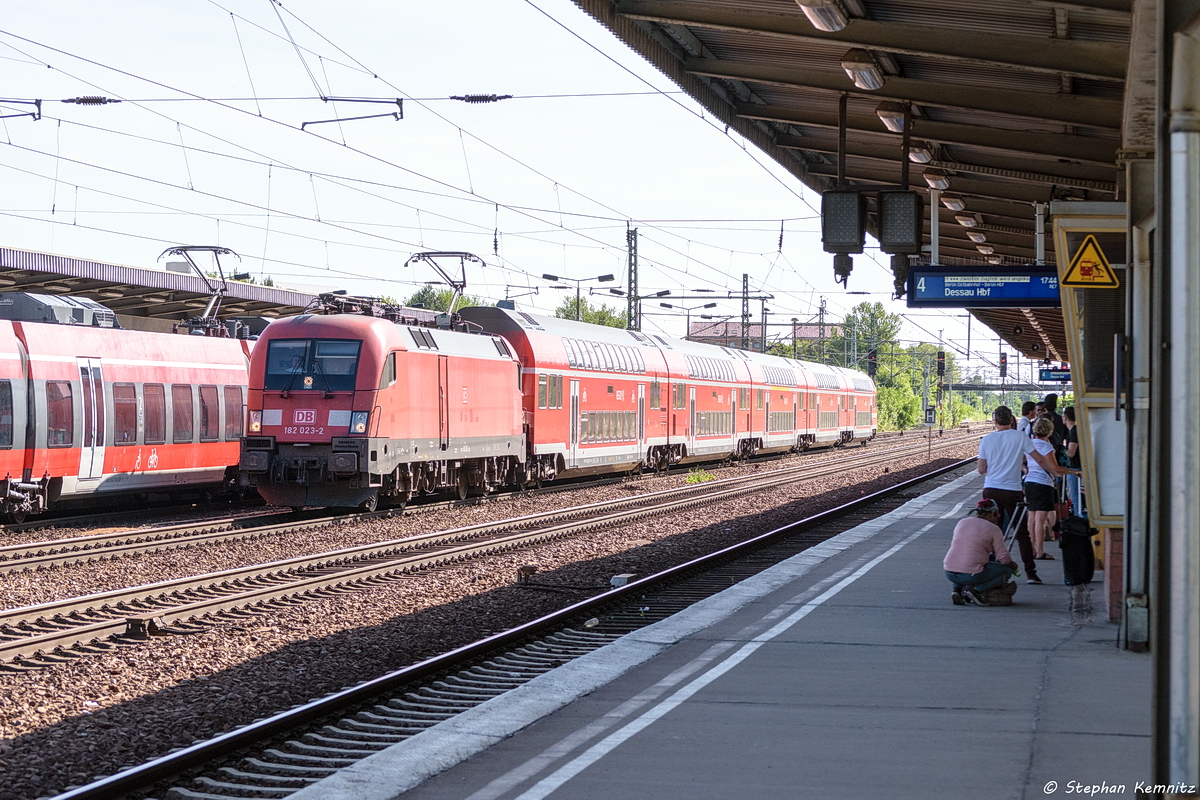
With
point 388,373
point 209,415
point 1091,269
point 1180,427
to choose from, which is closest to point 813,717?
point 1180,427

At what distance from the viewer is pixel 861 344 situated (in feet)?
385

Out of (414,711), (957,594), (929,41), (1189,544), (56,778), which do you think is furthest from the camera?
(957,594)

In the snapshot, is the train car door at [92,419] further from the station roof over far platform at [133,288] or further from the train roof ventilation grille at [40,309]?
the station roof over far platform at [133,288]

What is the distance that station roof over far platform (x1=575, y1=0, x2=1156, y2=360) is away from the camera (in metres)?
9.14

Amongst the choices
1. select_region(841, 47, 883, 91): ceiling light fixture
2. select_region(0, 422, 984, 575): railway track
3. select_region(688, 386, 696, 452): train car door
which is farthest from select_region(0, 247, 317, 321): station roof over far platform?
select_region(841, 47, 883, 91): ceiling light fixture

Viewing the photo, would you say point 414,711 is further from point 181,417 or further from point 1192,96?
point 181,417

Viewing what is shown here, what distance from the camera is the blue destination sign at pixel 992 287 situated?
514 inches

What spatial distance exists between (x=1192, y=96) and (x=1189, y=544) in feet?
4.39

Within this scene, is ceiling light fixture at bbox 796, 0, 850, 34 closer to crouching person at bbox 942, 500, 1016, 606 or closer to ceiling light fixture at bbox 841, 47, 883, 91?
ceiling light fixture at bbox 841, 47, 883, 91

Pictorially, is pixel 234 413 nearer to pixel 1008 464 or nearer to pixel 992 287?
pixel 992 287

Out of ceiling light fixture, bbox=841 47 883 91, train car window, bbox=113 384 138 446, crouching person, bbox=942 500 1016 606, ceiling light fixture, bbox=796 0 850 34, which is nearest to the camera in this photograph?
ceiling light fixture, bbox=796 0 850 34

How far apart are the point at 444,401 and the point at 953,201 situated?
9.24 meters

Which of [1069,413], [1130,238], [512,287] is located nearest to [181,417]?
[1069,413]

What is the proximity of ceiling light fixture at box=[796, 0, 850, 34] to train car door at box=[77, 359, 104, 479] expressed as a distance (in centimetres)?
1384
